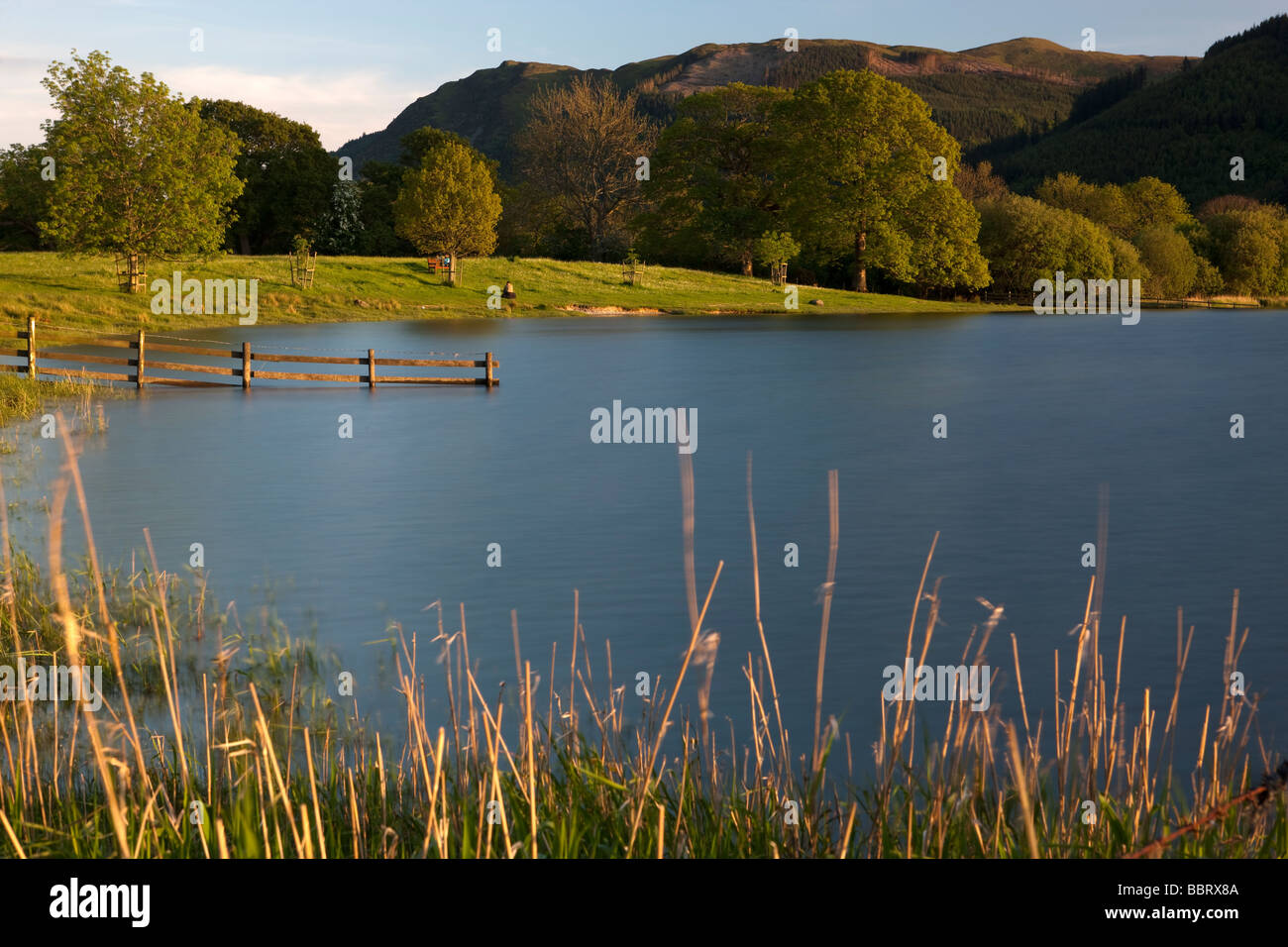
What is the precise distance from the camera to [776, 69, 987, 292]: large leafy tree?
96.2m

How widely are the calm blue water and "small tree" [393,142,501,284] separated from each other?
4034 cm

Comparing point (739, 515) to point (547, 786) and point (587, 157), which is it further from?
point (587, 157)

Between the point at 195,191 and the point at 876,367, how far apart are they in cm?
3404

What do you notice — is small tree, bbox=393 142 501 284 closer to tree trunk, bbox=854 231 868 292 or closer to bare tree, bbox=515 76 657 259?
bare tree, bbox=515 76 657 259

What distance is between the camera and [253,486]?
2275 cm

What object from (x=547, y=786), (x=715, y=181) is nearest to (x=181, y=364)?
(x=547, y=786)

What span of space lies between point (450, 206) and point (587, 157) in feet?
83.6

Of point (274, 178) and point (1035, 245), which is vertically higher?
point (274, 178)

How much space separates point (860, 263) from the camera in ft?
331

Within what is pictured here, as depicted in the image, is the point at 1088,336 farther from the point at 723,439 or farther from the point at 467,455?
the point at 467,455

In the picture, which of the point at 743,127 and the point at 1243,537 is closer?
the point at 1243,537

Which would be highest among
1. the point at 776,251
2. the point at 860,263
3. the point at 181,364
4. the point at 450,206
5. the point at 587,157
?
the point at 587,157

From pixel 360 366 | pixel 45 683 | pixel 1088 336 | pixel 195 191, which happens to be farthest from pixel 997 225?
pixel 45 683

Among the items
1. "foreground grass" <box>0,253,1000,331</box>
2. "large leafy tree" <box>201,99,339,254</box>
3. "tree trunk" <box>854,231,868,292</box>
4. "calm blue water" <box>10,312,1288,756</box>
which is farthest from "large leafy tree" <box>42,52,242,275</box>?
"tree trunk" <box>854,231,868,292</box>
